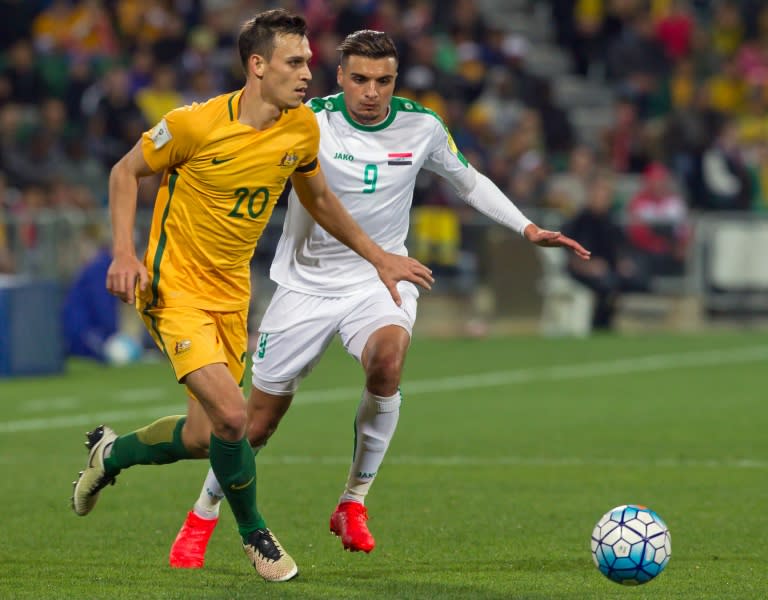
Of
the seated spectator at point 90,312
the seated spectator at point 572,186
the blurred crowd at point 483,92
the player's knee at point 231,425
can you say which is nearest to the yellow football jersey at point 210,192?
the player's knee at point 231,425

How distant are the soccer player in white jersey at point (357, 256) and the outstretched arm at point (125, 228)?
1.16 meters

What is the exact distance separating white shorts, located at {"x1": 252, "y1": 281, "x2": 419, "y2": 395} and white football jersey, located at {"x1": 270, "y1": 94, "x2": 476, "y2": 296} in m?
0.08

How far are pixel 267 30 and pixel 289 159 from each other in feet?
1.83

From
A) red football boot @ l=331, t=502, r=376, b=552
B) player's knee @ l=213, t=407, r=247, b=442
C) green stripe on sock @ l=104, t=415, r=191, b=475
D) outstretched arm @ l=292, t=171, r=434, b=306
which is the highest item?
outstretched arm @ l=292, t=171, r=434, b=306

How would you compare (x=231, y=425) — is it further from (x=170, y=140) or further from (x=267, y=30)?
(x=267, y=30)

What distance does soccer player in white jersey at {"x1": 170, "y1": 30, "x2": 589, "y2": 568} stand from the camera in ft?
25.9

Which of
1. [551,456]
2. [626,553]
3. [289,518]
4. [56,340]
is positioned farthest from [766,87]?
[626,553]

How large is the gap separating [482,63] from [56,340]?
1039 centimetres

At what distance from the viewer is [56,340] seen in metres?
16.7

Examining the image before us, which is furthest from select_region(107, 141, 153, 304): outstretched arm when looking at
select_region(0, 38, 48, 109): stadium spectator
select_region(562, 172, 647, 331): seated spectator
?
select_region(0, 38, 48, 109): stadium spectator

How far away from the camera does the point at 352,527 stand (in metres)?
7.61

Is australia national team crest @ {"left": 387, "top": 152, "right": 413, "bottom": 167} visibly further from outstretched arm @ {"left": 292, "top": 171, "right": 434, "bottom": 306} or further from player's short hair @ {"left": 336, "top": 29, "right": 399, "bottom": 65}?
outstretched arm @ {"left": 292, "top": 171, "right": 434, "bottom": 306}

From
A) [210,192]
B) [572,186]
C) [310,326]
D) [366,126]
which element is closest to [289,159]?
[210,192]

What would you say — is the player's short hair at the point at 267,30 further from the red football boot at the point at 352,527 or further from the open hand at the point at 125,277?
the red football boot at the point at 352,527
